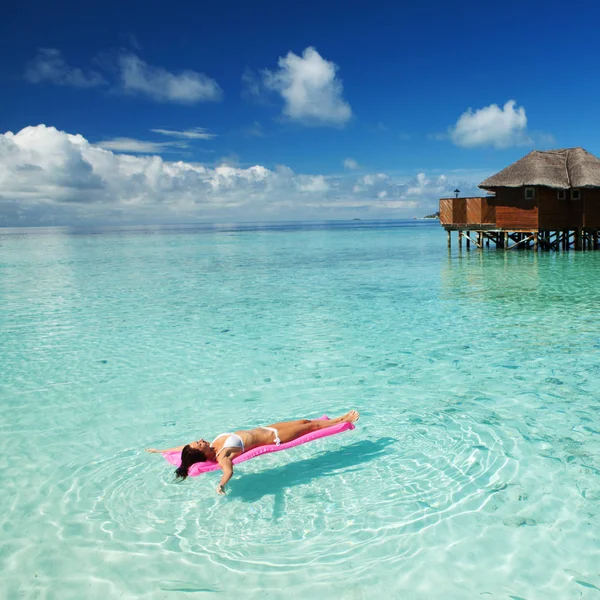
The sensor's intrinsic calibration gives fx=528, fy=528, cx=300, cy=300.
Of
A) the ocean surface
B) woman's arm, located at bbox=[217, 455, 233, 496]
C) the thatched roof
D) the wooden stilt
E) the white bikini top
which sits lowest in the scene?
the ocean surface

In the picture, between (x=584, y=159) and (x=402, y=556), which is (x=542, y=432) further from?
(x=584, y=159)

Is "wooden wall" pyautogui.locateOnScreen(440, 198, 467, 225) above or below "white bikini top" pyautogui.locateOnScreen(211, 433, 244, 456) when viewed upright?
above

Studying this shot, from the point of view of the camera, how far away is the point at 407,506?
510 centimetres

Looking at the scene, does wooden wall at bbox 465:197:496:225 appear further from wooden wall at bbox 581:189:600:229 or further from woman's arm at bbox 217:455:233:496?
woman's arm at bbox 217:455:233:496

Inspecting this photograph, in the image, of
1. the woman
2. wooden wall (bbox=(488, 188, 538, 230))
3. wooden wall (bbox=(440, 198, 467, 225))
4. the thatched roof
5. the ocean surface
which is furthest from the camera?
wooden wall (bbox=(440, 198, 467, 225))

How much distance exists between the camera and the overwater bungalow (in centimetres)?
2942

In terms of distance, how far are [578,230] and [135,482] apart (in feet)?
106

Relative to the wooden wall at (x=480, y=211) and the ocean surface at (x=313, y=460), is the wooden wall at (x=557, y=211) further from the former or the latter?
the ocean surface at (x=313, y=460)

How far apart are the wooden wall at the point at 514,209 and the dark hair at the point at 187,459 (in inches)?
1157

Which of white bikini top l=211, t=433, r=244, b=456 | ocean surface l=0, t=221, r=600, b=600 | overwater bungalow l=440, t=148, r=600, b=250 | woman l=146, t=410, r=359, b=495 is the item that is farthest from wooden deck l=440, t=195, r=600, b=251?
white bikini top l=211, t=433, r=244, b=456

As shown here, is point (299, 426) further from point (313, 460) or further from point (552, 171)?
point (552, 171)

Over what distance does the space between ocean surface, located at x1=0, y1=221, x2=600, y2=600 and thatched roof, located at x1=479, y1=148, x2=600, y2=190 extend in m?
17.4

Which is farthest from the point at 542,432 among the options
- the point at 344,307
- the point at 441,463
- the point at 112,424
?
the point at 344,307

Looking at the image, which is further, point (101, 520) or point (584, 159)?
point (584, 159)
